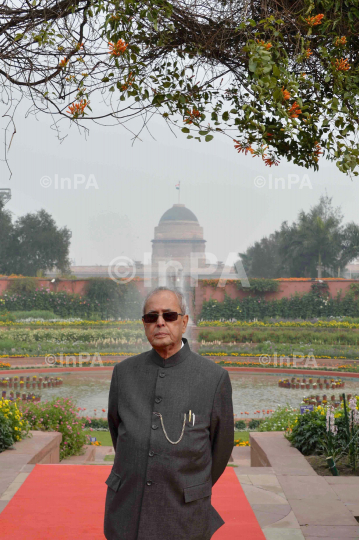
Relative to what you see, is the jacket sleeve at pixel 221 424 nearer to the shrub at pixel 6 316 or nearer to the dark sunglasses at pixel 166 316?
the dark sunglasses at pixel 166 316

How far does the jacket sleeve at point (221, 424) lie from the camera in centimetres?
143

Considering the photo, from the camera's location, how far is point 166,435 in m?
1.36

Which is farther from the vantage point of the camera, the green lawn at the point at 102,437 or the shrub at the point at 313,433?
the green lawn at the point at 102,437

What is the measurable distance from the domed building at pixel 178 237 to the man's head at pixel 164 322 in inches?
1804

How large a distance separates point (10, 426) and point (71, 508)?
5.21ft

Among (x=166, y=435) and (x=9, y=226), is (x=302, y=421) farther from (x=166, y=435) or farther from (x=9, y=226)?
(x=9, y=226)

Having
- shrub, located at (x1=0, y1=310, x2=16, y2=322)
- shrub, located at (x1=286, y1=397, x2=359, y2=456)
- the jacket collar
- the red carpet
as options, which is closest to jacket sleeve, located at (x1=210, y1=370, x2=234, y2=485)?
the jacket collar

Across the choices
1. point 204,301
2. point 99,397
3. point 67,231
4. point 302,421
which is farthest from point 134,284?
point 302,421

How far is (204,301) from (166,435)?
2175cm

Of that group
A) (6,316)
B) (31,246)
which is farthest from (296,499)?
(31,246)

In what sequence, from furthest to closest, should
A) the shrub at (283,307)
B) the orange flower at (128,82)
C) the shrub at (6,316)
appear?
the shrub at (283,307) → the shrub at (6,316) → the orange flower at (128,82)

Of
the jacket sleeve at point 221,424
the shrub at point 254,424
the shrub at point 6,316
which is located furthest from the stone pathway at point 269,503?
the shrub at point 6,316

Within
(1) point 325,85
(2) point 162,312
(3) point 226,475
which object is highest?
(1) point 325,85

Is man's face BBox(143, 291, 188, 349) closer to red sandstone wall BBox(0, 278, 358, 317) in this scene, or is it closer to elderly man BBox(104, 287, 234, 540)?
elderly man BBox(104, 287, 234, 540)
